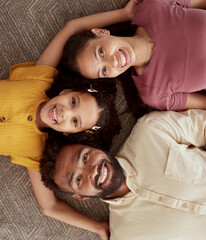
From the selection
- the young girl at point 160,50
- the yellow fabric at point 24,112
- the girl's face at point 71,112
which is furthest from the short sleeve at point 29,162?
the young girl at point 160,50

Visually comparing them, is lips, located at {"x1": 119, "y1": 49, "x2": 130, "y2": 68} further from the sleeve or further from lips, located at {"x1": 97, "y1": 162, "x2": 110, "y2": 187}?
lips, located at {"x1": 97, "y1": 162, "x2": 110, "y2": 187}

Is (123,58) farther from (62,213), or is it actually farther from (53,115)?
(62,213)

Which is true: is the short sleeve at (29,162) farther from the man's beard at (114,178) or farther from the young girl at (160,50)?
the young girl at (160,50)

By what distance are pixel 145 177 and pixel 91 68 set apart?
0.54 meters

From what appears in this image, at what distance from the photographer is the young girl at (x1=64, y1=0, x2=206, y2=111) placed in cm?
92

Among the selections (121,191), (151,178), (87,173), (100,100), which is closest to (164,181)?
(151,178)

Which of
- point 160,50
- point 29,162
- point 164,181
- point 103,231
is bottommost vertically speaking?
point 103,231

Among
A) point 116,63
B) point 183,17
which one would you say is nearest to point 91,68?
point 116,63

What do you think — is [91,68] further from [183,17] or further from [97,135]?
[183,17]

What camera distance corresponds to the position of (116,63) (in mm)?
891

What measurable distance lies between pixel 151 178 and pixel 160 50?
1.91 feet

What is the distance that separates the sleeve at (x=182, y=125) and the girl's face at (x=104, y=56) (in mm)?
313

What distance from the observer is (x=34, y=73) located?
1069 mm

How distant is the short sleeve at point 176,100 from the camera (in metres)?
1.09
